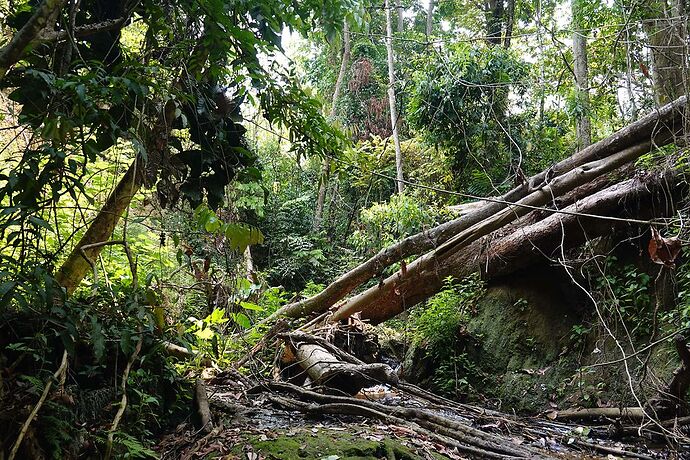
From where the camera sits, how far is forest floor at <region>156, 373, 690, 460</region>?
2.80m

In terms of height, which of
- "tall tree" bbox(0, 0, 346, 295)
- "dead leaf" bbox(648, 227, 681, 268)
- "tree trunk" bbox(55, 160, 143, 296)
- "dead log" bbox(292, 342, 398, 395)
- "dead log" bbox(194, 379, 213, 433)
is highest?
"tall tree" bbox(0, 0, 346, 295)

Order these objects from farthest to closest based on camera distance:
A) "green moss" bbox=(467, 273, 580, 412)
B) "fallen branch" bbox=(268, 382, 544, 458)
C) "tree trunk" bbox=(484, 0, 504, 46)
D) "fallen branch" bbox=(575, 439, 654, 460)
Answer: "tree trunk" bbox=(484, 0, 504, 46)
"green moss" bbox=(467, 273, 580, 412)
"fallen branch" bbox=(575, 439, 654, 460)
"fallen branch" bbox=(268, 382, 544, 458)

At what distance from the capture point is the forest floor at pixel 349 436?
2.80 m

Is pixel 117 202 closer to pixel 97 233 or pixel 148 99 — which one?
pixel 97 233

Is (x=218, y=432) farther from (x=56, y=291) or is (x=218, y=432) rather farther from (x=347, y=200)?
(x=347, y=200)

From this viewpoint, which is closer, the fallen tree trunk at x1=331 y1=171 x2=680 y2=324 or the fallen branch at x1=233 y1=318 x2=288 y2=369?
the fallen tree trunk at x1=331 y1=171 x2=680 y2=324

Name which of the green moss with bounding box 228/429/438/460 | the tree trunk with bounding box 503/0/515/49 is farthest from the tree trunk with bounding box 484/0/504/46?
the green moss with bounding box 228/429/438/460

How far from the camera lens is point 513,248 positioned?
5.68 m

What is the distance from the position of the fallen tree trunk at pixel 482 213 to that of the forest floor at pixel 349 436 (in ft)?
6.52

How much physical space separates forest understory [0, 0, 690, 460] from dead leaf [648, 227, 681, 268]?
1 cm

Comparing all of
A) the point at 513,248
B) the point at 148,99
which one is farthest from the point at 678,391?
the point at 148,99

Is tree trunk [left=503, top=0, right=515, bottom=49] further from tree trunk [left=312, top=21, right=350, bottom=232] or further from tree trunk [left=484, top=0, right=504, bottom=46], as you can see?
tree trunk [left=312, top=21, right=350, bottom=232]

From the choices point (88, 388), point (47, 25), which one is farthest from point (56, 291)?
point (47, 25)

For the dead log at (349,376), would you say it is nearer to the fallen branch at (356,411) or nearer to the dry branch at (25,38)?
the fallen branch at (356,411)
